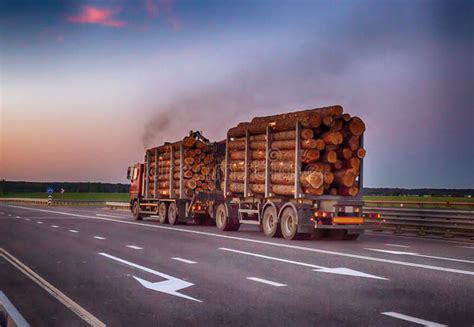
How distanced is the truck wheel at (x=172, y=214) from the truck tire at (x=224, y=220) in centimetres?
436

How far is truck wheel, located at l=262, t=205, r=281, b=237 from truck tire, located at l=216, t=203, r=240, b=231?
2884 millimetres

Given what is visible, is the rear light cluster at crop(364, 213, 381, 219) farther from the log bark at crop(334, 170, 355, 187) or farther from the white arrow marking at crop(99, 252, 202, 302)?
the white arrow marking at crop(99, 252, 202, 302)

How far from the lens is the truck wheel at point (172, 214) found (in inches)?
1143

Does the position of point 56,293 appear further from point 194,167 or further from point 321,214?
point 194,167

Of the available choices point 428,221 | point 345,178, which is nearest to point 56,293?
point 345,178

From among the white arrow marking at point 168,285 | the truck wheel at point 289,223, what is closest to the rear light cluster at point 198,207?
the truck wheel at point 289,223

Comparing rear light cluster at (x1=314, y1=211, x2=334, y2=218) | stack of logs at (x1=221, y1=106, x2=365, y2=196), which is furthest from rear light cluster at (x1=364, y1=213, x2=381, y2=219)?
rear light cluster at (x1=314, y1=211, x2=334, y2=218)

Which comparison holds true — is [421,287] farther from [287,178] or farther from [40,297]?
[287,178]

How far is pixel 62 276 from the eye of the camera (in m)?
12.0

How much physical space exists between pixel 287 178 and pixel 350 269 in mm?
7895

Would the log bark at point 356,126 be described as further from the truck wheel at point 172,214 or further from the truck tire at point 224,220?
the truck wheel at point 172,214

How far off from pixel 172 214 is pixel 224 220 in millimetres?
5554

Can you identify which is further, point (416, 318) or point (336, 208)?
point (336, 208)

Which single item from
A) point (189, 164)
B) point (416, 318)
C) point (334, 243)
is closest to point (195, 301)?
point (416, 318)
